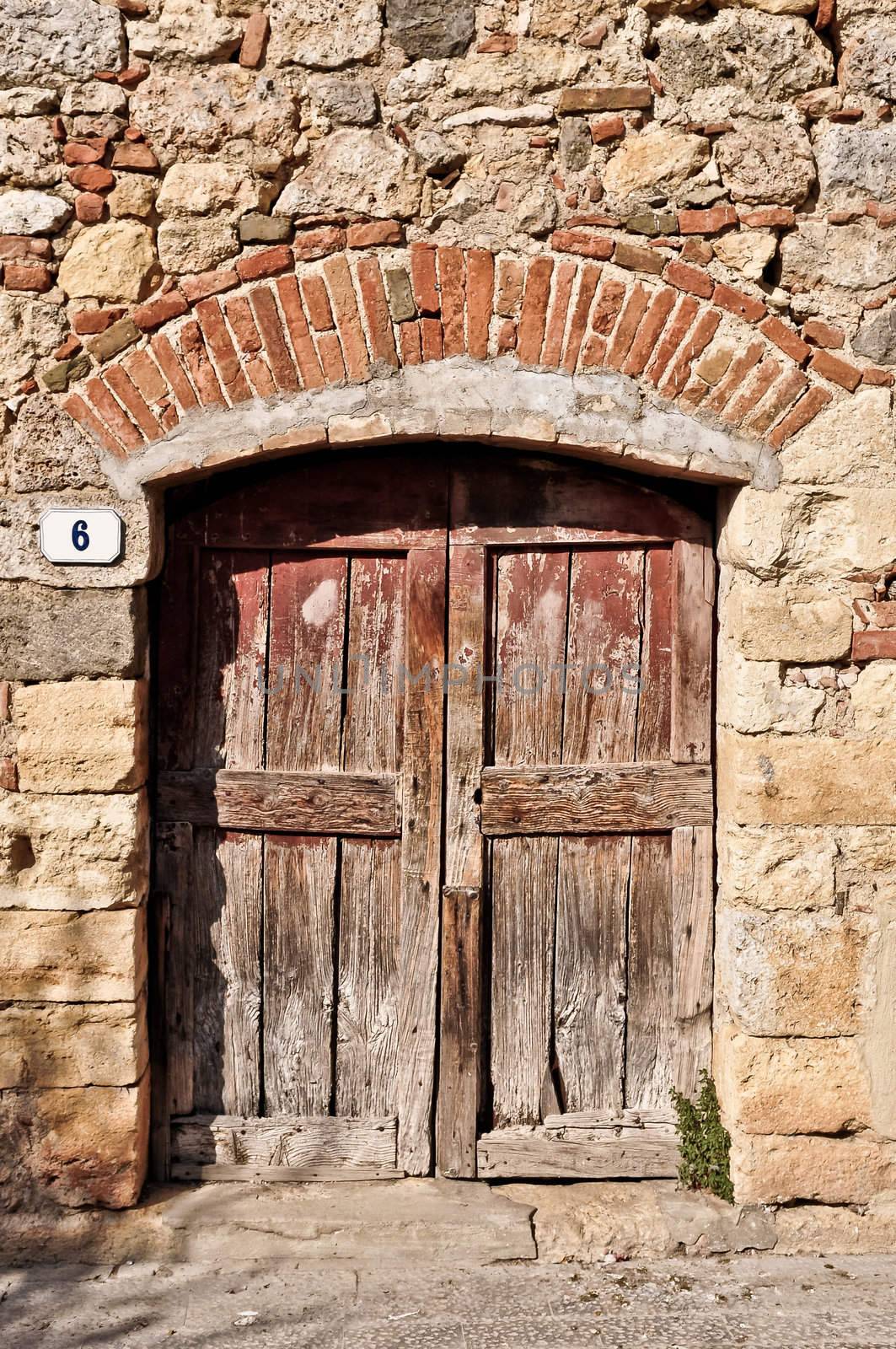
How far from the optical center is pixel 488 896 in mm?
3125

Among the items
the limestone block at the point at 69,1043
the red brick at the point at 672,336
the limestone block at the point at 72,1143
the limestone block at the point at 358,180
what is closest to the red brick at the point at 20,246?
the limestone block at the point at 358,180

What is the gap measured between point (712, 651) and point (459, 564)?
2.68 ft

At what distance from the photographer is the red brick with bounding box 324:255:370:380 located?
2795 mm

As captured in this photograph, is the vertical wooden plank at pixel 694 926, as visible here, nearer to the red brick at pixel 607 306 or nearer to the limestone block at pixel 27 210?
the red brick at pixel 607 306

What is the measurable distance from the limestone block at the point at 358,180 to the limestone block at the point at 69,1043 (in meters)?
2.32

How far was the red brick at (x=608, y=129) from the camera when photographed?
279cm

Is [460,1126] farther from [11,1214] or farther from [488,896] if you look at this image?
[11,1214]

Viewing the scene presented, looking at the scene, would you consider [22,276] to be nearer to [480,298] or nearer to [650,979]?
[480,298]

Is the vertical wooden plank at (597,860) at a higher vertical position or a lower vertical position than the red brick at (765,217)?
lower

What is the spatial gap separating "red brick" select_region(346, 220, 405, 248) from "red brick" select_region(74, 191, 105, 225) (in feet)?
2.25

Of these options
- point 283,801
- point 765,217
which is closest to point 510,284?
point 765,217

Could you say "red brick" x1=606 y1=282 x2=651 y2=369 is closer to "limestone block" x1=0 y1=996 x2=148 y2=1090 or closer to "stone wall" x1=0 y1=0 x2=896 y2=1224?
"stone wall" x1=0 y1=0 x2=896 y2=1224

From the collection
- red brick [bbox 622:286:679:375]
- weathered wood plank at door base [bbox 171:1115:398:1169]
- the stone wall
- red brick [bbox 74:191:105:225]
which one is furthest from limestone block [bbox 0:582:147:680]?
red brick [bbox 622:286:679:375]

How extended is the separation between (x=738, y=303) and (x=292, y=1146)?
2.81m
